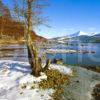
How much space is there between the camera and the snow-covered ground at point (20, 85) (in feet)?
50.3

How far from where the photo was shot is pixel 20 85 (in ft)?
55.3

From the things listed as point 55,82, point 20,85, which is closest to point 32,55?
point 55,82

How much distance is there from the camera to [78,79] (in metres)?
21.0

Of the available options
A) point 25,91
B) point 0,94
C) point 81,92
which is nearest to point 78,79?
point 81,92

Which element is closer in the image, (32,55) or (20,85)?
(20,85)

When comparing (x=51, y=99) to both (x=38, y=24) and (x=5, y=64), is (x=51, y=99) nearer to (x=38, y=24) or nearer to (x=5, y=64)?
(x=38, y=24)

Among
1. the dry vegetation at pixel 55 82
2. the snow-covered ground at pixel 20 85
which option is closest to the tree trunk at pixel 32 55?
the snow-covered ground at pixel 20 85

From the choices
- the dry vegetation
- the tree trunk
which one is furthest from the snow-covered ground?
the tree trunk

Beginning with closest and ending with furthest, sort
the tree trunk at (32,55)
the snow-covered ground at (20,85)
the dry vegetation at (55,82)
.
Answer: the snow-covered ground at (20,85) → the dry vegetation at (55,82) → the tree trunk at (32,55)

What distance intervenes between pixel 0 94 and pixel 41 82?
3.51 metres

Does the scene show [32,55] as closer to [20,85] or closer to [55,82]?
[55,82]

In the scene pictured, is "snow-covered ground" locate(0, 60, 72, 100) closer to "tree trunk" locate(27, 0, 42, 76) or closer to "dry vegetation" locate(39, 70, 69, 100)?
"dry vegetation" locate(39, 70, 69, 100)

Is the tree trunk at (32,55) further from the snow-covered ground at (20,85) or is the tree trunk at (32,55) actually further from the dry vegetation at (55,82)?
the dry vegetation at (55,82)

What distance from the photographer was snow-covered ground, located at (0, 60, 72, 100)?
50.3ft
